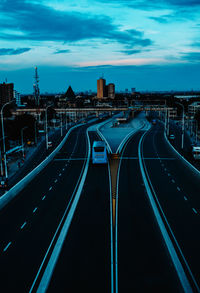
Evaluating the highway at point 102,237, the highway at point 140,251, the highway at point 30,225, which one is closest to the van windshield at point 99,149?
the highway at point 30,225

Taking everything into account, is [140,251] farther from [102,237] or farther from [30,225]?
[30,225]

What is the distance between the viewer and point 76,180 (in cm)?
3033

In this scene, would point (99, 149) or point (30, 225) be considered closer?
point (30, 225)

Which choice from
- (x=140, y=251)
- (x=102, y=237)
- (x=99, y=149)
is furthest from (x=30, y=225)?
(x=99, y=149)

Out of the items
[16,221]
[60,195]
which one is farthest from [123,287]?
[60,195]

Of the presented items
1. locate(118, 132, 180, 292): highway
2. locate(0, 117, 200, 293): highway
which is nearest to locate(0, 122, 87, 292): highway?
locate(0, 117, 200, 293): highway

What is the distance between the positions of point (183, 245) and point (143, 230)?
256cm

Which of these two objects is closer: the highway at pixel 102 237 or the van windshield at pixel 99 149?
the highway at pixel 102 237

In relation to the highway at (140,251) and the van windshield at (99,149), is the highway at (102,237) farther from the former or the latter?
the van windshield at (99,149)

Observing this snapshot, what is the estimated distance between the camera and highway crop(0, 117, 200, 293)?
12.2m

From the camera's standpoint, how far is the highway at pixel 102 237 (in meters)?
12.2

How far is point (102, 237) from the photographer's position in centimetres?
1642

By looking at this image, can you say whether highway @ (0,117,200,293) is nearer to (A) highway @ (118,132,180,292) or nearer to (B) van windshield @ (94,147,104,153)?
(A) highway @ (118,132,180,292)

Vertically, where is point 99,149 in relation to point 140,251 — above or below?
above
